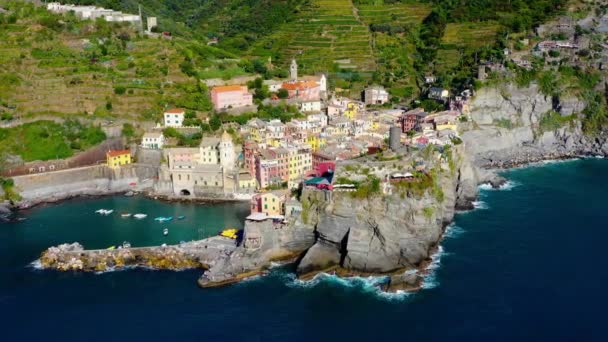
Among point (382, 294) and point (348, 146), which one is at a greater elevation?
point (348, 146)

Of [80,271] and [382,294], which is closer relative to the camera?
[382,294]

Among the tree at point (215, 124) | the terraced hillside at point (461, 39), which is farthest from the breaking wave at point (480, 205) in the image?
the terraced hillside at point (461, 39)

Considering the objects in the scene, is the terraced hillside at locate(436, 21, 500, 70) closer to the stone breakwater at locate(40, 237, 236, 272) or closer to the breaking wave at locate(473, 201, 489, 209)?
the breaking wave at locate(473, 201, 489, 209)

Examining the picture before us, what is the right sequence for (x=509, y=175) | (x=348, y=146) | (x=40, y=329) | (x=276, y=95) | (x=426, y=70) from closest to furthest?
1. (x=40, y=329)
2. (x=348, y=146)
3. (x=509, y=175)
4. (x=276, y=95)
5. (x=426, y=70)

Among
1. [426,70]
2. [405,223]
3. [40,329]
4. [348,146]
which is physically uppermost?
[426,70]

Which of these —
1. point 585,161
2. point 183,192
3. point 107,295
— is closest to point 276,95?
point 183,192

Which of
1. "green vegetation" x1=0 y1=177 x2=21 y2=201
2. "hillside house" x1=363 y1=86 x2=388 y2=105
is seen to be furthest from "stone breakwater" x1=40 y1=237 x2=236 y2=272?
"hillside house" x1=363 y1=86 x2=388 y2=105

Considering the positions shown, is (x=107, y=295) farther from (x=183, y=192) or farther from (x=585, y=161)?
(x=585, y=161)
